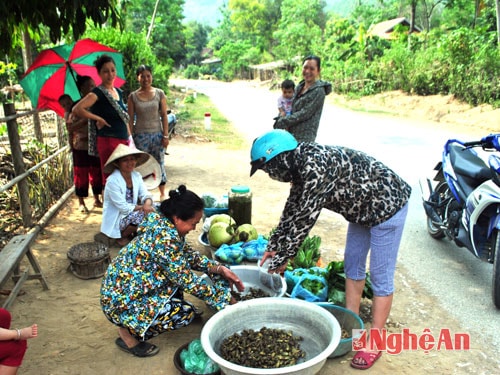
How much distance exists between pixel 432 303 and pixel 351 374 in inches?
48.1

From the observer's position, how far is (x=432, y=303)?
3.51m

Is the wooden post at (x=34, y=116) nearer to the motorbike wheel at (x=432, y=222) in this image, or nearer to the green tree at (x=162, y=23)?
the motorbike wheel at (x=432, y=222)

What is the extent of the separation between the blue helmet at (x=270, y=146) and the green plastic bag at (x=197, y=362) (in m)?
1.17

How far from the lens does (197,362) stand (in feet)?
8.43

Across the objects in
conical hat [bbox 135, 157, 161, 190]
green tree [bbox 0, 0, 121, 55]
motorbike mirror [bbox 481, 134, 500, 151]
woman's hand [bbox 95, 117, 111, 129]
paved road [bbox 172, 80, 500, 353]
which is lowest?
paved road [bbox 172, 80, 500, 353]

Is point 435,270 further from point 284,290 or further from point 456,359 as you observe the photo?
point 284,290

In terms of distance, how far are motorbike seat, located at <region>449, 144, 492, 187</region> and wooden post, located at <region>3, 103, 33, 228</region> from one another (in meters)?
4.37

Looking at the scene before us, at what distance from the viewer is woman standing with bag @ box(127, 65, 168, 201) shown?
536 centimetres

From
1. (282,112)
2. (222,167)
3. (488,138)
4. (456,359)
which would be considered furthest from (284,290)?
(222,167)

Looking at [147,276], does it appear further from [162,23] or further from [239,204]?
[162,23]

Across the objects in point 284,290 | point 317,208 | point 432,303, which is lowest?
point 432,303

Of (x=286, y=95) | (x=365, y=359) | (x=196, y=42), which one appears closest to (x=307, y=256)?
(x=365, y=359)

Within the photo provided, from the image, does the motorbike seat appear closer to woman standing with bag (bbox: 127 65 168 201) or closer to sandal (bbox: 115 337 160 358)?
sandal (bbox: 115 337 160 358)

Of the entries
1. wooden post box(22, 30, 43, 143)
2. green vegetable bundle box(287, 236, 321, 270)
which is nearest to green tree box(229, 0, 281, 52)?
wooden post box(22, 30, 43, 143)
